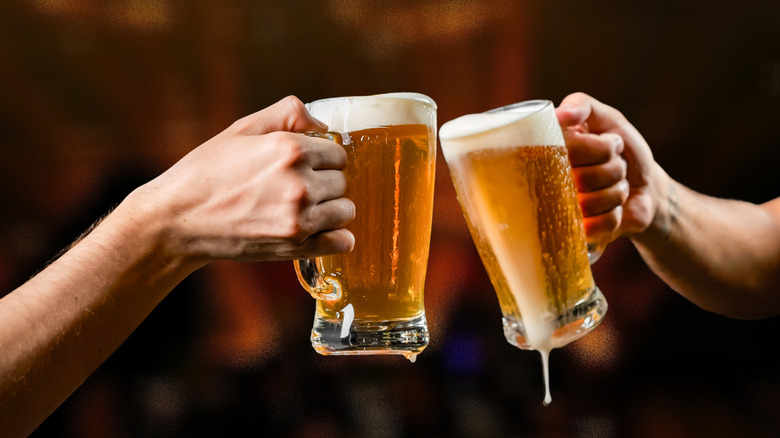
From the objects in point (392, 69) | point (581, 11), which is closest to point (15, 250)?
point (392, 69)

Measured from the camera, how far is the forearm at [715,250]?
116 cm

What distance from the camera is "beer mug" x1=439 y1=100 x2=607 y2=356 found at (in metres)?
0.72

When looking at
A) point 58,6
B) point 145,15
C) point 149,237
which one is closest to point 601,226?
point 149,237

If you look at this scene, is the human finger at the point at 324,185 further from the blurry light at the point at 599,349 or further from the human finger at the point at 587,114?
the blurry light at the point at 599,349

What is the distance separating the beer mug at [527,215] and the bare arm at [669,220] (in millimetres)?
113

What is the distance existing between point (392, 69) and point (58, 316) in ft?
6.21

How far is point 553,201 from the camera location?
2.43 ft

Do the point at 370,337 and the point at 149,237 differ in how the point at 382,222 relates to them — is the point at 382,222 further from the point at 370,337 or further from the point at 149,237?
the point at 149,237

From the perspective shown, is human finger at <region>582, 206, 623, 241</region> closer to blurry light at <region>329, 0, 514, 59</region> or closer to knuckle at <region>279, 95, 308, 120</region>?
knuckle at <region>279, 95, 308, 120</region>

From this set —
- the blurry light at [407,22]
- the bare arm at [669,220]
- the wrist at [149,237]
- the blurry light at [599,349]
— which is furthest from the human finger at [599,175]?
the blurry light at [599,349]

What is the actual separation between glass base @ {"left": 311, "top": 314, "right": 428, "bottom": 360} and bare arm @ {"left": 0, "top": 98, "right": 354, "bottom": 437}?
111 mm

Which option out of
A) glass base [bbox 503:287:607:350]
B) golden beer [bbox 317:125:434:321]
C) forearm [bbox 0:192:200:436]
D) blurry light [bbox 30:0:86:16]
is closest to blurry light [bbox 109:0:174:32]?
blurry light [bbox 30:0:86:16]

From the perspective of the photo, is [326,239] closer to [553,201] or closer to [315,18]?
[553,201]

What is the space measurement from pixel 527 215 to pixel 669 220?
537 millimetres
